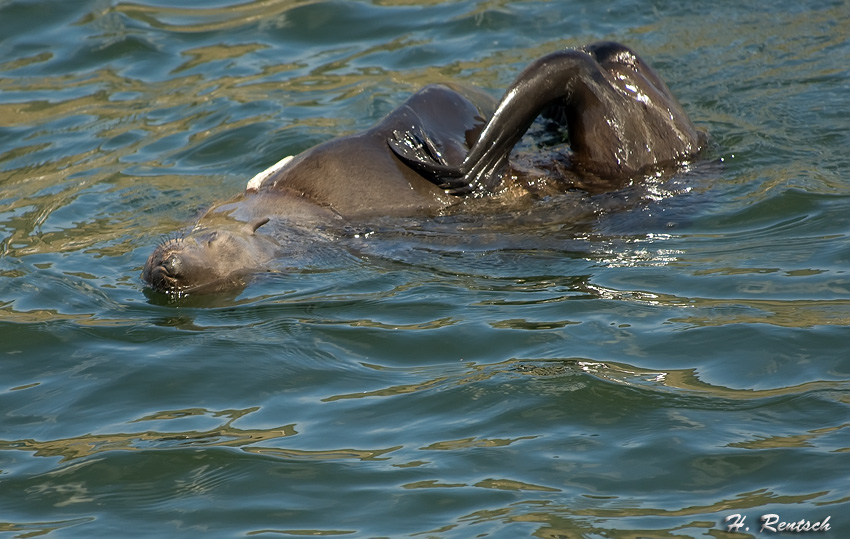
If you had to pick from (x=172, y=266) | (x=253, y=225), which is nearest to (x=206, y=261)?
(x=172, y=266)

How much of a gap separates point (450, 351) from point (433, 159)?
5.39 ft

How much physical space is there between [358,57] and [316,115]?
147 cm

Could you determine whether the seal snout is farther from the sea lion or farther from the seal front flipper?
the seal front flipper

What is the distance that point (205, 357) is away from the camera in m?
4.80

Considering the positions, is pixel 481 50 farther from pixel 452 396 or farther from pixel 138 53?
pixel 452 396

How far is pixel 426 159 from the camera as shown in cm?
607

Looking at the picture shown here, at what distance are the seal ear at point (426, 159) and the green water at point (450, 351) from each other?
23 centimetres

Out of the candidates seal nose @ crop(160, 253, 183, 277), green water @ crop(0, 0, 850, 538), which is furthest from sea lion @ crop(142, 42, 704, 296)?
green water @ crop(0, 0, 850, 538)

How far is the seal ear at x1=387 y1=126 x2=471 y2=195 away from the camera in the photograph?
19.5 feet

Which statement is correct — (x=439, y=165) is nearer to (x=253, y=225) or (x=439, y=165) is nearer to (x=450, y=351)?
(x=253, y=225)

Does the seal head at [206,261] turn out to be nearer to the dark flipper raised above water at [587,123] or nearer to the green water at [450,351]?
the green water at [450,351]

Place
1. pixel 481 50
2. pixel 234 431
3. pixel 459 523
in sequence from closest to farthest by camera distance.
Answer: pixel 459 523 → pixel 234 431 → pixel 481 50

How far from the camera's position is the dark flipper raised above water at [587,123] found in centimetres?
597

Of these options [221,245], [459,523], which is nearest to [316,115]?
[221,245]
